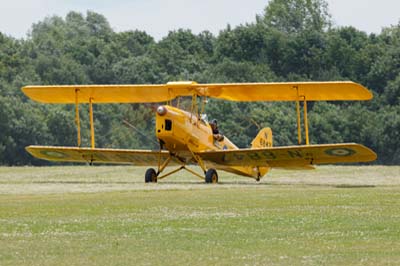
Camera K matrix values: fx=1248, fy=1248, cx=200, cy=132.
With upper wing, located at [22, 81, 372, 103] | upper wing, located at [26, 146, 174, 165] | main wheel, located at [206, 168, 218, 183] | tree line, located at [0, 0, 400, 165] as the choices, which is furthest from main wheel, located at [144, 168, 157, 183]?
tree line, located at [0, 0, 400, 165]

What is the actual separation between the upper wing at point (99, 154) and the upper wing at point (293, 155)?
1.45 meters

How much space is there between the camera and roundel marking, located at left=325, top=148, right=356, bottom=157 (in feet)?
84.9

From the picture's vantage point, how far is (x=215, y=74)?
6303cm

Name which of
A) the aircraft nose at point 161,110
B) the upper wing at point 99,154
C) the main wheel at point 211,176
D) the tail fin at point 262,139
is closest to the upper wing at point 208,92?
the aircraft nose at point 161,110

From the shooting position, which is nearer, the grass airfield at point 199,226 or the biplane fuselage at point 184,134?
the grass airfield at point 199,226

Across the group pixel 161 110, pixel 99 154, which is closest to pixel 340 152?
pixel 161 110

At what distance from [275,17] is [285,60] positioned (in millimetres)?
19515

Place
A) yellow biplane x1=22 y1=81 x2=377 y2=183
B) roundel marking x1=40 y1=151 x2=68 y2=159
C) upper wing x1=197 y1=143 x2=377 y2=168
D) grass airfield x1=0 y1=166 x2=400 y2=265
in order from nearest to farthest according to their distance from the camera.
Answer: grass airfield x1=0 y1=166 x2=400 y2=265, upper wing x1=197 y1=143 x2=377 y2=168, yellow biplane x1=22 y1=81 x2=377 y2=183, roundel marking x1=40 y1=151 x2=68 y2=159

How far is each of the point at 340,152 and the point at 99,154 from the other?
623 cm

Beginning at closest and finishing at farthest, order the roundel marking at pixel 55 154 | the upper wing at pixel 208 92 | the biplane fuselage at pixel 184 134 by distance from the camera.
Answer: the biplane fuselage at pixel 184 134 → the upper wing at pixel 208 92 → the roundel marking at pixel 55 154

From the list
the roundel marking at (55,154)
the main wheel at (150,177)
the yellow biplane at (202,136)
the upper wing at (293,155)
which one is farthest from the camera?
the roundel marking at (55,154)

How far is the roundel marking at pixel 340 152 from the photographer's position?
25.9m

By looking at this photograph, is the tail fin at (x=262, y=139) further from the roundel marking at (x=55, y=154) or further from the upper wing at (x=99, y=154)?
the roundel marking at (x=55, y=154)

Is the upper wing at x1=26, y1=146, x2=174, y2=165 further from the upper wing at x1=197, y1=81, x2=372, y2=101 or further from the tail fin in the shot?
the tail fin
